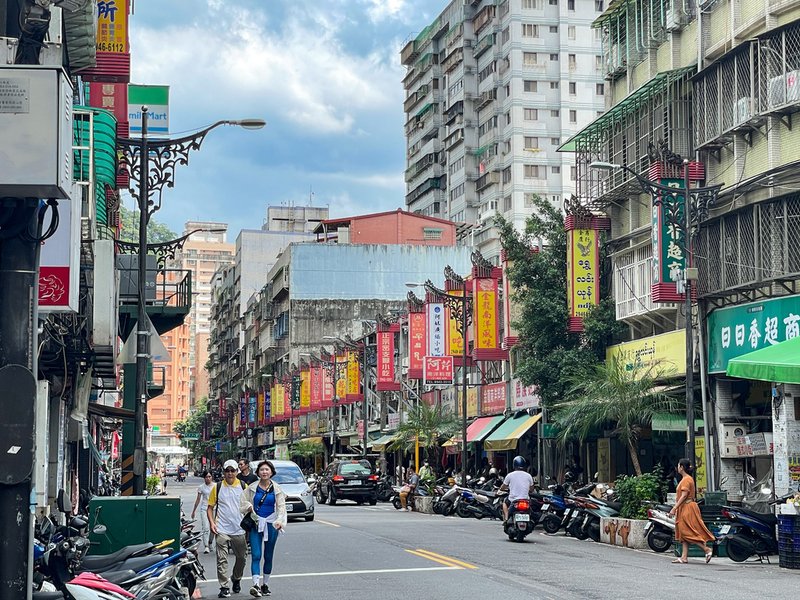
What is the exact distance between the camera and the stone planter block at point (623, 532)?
2438 cm

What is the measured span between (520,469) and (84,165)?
10643mm

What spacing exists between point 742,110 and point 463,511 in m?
14.7

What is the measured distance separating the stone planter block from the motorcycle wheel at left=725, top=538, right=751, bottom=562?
2947 millimetres

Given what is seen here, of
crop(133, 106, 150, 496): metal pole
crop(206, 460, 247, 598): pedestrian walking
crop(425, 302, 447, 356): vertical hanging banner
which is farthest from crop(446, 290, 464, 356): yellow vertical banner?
crop(206, 460, 247, 598): pedestrian walking

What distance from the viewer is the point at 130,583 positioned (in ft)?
41.8

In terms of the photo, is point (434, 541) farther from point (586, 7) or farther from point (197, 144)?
point (586, 7)

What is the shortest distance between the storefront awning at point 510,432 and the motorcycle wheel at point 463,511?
23.3 ft

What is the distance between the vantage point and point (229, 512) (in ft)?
54.9

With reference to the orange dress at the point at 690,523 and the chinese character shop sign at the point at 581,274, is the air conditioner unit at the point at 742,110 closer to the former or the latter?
the chinese character shop sign at the point at 581,274

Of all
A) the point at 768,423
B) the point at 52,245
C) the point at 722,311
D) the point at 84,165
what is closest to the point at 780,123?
the point at 722,311

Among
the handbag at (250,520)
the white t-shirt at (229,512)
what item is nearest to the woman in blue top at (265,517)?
the handbag at (250,520)

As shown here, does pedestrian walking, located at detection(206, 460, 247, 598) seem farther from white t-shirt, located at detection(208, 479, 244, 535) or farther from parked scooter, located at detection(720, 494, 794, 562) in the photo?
parked scooter, located at detection(720, 494, 794, 562)

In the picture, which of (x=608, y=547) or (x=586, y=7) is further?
(x=586, y=7)

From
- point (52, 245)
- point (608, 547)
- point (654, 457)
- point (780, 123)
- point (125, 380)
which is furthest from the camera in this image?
point (125, 380)
